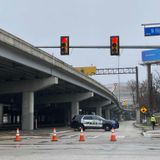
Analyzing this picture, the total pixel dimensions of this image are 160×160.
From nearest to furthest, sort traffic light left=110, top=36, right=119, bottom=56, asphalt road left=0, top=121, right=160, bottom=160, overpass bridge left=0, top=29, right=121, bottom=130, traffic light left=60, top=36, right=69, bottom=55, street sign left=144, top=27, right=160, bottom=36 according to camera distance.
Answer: asphalt road left=0, top=121, right=160, bottom=160, traffic light left=110, top=36, right=119, bottom=56, traffic light left=60, top=36, right=69, bottom=55, street sign left=144, top=27, right=160, bottom=36, overpass bridge left=0, top=29, right=121, bottom=130

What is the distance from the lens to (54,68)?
53.2 metres

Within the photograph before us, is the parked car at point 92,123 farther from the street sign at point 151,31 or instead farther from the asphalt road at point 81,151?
the asphalt road at point 81,151

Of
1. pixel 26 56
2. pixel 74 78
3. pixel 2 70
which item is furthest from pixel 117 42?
pixel 74 78

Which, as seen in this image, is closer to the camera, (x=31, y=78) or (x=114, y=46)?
(x=114, y=46)

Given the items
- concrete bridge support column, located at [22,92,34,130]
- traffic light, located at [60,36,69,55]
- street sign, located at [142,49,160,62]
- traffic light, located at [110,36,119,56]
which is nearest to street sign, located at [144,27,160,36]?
traffic light, located at [110,36,119,56]

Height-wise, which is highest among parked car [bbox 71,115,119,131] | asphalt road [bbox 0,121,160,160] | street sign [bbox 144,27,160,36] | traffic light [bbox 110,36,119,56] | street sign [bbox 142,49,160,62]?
street sign [bbox 142,49,160,62]

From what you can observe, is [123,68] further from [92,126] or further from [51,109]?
[92,126]

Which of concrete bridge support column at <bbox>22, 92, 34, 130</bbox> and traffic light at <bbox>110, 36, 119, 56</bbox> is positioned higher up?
traffic light at <bbox>110, 36, 119, 56</bbox>

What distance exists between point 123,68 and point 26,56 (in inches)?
2710

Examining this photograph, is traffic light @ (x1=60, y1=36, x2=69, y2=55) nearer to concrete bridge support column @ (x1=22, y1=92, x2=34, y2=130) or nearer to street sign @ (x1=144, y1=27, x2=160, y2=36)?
street sign @ (x1=144, y1=27, x2=160, y2=36)

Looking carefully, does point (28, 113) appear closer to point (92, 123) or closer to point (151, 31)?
point (92, 123)

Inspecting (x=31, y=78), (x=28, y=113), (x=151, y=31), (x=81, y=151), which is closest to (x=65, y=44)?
(x=151, y=31)

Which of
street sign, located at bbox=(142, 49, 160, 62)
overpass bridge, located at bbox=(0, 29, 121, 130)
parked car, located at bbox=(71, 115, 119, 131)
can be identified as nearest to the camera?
overpass bridge, located at bbox=(0, 29, 121, 130)

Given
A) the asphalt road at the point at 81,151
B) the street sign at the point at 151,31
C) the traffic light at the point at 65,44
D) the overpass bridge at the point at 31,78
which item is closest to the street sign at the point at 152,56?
the overpass bridge at the point at 31,78
